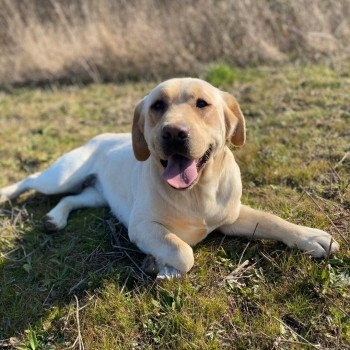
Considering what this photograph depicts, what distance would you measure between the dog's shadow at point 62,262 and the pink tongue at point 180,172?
2.05 feet

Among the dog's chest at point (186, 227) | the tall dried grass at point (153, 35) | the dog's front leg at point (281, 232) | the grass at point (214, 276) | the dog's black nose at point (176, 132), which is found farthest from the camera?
the tall dried grass at point (153, 35)

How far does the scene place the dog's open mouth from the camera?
295cm

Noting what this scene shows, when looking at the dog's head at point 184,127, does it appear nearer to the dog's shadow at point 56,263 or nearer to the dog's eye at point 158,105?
the dog's eye at point 158,105

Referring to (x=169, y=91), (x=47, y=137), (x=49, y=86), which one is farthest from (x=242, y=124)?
(x=49, y=86)

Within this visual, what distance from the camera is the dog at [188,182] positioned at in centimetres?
295

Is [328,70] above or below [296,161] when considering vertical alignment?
below

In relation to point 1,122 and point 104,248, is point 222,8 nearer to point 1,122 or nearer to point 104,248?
point 1,122

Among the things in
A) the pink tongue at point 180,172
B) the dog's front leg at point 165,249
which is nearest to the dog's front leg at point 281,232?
the dog's front leg at point 165,249

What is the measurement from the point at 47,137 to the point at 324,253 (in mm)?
4307

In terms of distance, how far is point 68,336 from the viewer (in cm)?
280

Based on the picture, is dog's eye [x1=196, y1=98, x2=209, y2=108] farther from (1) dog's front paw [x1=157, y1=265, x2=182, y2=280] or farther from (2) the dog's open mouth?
(1) dog's front paw [x1=157, y1=265, x2=182, y2=280]

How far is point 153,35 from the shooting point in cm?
809

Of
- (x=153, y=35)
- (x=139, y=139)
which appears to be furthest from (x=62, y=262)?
(x=153, y=35)

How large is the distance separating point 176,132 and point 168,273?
2.96 ft
